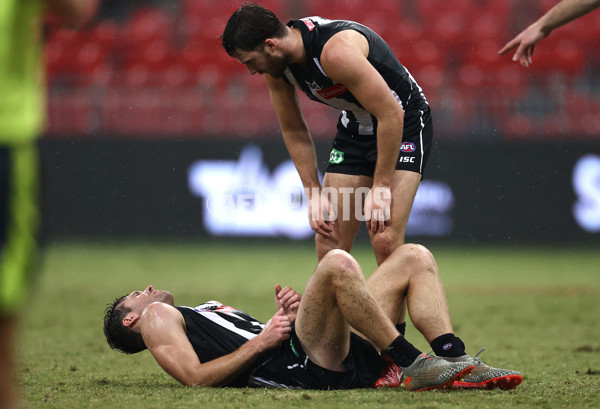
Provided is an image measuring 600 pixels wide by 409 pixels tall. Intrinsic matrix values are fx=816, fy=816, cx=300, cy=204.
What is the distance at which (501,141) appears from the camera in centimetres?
1284

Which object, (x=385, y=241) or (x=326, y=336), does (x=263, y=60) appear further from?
(x=326, y=336)

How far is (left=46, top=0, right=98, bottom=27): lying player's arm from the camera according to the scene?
232 centimetres

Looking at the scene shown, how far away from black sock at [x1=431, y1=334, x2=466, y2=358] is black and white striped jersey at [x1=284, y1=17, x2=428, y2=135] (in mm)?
1450

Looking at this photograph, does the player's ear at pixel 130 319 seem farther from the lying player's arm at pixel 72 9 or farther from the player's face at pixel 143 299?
the lying player's arm at pixel 72 9

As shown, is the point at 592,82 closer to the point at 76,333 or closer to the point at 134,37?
the point at 134,37

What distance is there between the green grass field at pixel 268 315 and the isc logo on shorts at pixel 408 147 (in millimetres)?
1453

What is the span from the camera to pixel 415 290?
4.07 metres

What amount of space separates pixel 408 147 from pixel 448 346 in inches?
51.4

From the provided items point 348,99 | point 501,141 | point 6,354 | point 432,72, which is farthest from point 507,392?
point 432,72

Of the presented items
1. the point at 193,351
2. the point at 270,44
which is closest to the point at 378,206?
the point at 270,44

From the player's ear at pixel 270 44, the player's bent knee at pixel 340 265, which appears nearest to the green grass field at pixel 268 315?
the player's bent knee at pixel 340 265

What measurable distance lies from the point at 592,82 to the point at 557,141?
111 cm

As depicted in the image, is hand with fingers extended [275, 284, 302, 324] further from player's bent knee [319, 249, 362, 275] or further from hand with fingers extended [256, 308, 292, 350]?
player's bent knee [319, 249, 362, 275]

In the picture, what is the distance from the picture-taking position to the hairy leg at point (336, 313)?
3.73 metres
